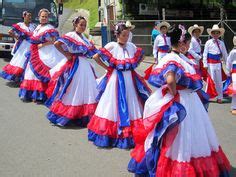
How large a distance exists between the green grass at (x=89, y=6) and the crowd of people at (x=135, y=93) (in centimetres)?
1861

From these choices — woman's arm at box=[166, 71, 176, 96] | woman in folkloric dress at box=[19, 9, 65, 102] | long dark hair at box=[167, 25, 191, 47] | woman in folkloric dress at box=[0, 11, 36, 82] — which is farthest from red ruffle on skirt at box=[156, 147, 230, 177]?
woman in folkloric dress at box=[0, 11, 36, 82]

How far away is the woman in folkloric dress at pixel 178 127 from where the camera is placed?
15.5 feet

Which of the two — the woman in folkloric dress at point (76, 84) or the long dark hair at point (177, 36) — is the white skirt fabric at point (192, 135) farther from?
the woman in folkloric dress at point (76, 84)

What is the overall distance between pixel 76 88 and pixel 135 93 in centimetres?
129

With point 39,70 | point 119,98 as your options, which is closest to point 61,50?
point 119,98

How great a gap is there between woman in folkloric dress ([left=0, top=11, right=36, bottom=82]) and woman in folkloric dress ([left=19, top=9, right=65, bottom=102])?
1.27 m

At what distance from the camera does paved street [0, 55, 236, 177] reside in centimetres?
559

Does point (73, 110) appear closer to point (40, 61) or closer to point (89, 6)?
point (40, 61)

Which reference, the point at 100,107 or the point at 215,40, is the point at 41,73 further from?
the point at 215,40

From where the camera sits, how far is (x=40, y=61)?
30.8 ft

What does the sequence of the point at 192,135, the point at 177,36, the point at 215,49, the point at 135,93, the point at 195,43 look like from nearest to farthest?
the point at 192,135 → the point at 177,36 → the point at 135,93 → the point at 215,49 → the point at 195,43

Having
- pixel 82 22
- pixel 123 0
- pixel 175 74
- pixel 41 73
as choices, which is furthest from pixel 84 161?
pixel 123 0

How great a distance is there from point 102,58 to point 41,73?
2.90 meters

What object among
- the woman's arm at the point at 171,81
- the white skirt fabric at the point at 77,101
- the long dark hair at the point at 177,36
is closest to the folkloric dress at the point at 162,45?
the white skirt fabric at the point at 77,101
